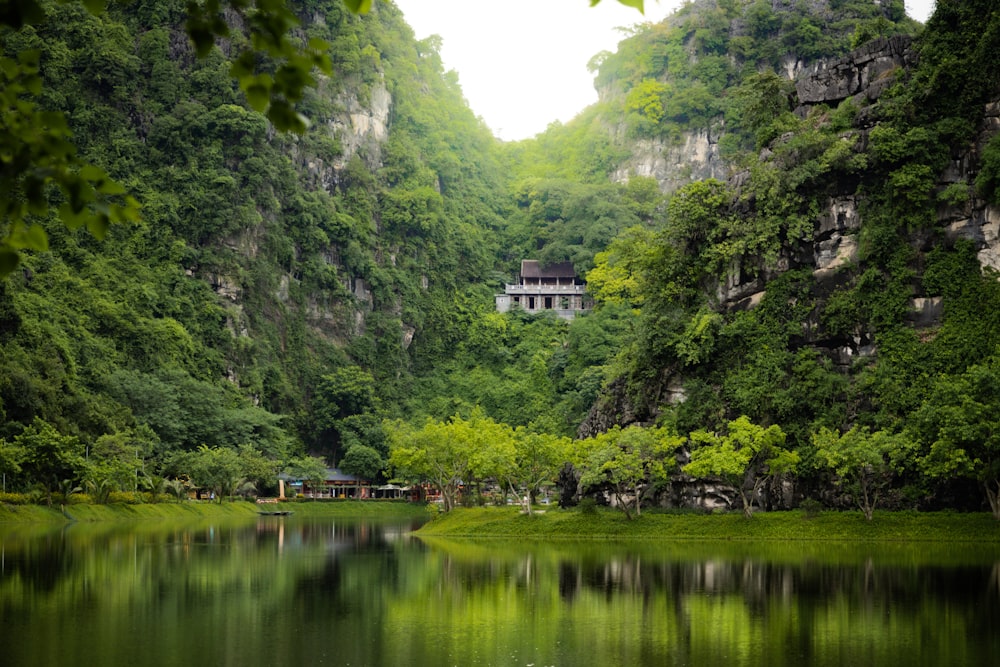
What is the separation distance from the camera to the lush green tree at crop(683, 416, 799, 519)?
159ft

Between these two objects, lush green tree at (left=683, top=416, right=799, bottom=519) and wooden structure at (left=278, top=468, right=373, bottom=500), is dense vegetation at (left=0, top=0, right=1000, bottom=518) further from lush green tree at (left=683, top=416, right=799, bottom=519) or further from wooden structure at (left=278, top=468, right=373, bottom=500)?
wooden structure at (left=278, top=468, right=373, bottom=500)

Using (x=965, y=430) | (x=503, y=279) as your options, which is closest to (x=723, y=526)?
(x=965, y=430)

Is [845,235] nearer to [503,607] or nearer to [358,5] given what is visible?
[503,607]

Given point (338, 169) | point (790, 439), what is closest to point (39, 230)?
point (790, 439)

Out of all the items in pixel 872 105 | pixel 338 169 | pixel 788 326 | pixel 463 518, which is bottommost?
pixel 463 518

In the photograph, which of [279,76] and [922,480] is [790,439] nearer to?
[922,480]

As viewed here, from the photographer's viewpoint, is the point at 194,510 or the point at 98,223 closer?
the point at 98,223

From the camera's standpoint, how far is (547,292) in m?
116

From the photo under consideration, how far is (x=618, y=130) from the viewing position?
446ft

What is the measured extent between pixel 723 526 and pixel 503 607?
26975 millimetres

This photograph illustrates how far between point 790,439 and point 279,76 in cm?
5133

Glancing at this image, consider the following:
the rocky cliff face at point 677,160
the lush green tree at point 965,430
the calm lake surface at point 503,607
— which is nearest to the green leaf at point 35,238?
the calm lake surface at point 503,607

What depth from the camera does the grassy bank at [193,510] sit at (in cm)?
6047

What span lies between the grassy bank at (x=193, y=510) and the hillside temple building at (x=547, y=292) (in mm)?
30529
